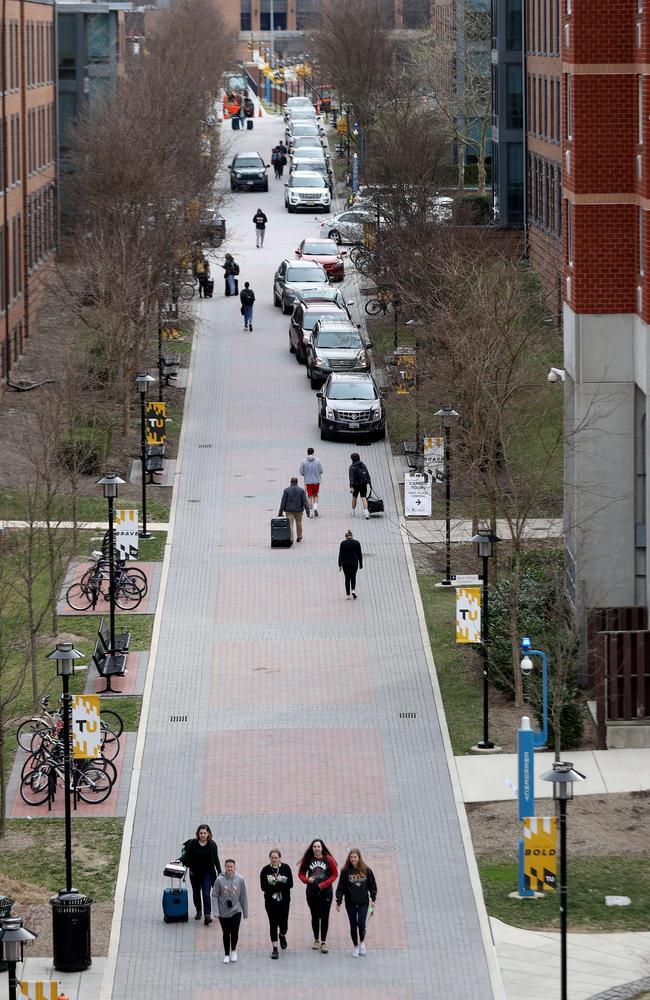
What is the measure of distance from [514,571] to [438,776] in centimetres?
389

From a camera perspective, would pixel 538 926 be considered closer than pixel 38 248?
Yes

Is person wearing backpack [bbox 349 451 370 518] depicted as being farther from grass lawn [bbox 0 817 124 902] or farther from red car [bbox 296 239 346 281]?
red car [bbox 296 239 346 281]

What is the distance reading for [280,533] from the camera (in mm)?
38875

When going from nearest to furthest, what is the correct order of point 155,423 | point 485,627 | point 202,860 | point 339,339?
point 202,860 → point 485,627 → point 155,423 → point 339,339

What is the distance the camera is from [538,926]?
71.7ft

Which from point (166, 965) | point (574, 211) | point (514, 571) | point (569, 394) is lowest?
point (166, 965)

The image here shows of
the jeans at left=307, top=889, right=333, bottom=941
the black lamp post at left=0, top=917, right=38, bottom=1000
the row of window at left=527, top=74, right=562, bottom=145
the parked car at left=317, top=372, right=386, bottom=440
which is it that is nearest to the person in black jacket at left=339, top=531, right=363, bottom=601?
the parked car at left=317, top=372, right=386, bottom=440

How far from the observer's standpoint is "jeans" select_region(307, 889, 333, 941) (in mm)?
20734

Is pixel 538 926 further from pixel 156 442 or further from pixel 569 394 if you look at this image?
pixel 156 442

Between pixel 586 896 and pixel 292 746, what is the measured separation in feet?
21.1

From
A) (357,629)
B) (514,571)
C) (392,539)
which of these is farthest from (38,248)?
(514,571)

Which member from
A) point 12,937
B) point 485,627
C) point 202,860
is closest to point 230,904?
point 202,860

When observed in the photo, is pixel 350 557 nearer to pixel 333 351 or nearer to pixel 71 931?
pixel 71 931

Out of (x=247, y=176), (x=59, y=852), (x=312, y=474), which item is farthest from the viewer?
(x=247, y=176)
